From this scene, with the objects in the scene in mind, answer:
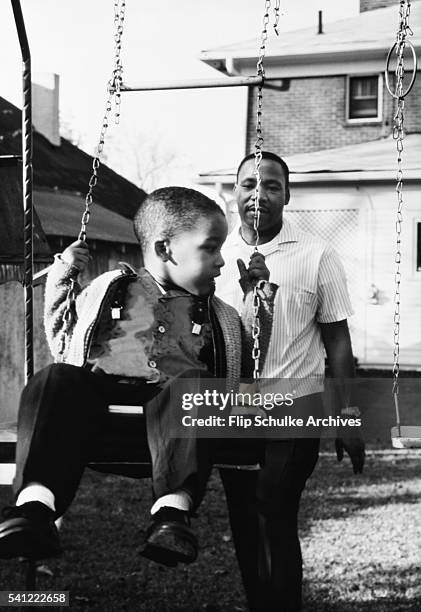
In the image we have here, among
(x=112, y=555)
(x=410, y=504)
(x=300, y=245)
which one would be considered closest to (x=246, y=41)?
(x=410, y=504)

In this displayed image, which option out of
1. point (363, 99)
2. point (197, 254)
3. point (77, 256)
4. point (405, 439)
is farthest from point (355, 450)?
point (363, 99)

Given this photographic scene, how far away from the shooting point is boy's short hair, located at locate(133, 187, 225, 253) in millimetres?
2809

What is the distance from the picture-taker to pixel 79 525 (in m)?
5.58

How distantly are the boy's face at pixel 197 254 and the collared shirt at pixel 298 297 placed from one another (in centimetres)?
32

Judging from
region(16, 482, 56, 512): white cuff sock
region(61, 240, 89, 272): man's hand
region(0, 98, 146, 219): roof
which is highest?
region(0, 98, 146, 219): roof

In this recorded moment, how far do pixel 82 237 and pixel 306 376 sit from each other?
2.56 feet

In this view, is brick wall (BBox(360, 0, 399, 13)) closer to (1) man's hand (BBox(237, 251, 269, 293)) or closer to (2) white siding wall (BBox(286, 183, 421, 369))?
(2) white siding wall (BBox(286, 183, 421, 369))

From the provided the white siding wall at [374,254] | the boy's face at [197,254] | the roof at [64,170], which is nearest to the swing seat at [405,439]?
the boy's face at [197,254]

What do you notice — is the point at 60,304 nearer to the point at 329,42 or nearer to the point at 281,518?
the point at 281,518

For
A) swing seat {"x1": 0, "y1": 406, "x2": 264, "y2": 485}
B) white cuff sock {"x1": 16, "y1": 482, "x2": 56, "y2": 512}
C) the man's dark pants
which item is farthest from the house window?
white cuff sock {"x1": 16, "y1": 482, "x2": 56, "y2": 512}

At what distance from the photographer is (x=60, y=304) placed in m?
2.86

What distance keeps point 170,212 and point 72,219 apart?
318 inches

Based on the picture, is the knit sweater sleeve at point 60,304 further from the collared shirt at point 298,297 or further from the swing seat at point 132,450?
the collared shirt at point 298,297

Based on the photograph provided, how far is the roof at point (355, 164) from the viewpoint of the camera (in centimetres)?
1236
